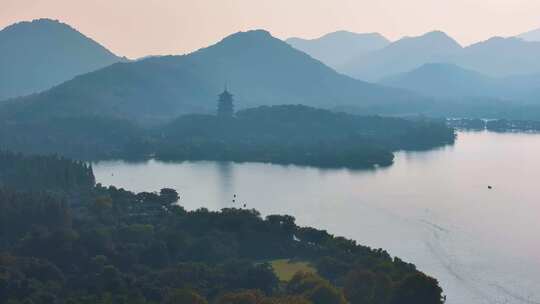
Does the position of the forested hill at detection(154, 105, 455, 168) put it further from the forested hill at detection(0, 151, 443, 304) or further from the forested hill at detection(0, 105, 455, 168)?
the forested hill at detection(0, 151, 443, 304)

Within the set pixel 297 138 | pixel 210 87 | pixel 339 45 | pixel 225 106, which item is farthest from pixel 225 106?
pixel 339 45

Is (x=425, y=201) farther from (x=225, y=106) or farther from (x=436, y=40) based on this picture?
(x=436, y=40)

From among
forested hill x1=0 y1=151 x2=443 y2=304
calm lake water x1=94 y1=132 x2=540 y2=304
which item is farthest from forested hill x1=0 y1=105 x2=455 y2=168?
forested hill x1=0 y1=151 x2=443 y2=304

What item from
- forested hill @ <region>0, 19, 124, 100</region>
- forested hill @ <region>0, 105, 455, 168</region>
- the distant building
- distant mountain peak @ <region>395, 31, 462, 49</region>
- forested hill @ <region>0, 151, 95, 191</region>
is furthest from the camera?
distant mountain peak @ <region>395, 31, 462, 49</region>

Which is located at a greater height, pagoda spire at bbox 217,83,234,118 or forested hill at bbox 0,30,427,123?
forested hill at bbox 0,30,427,123

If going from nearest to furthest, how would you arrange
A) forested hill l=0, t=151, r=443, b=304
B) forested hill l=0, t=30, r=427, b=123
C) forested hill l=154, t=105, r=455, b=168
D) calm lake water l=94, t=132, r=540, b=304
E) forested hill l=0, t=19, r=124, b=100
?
forested hill l=0, t=151, r=443, b=304
calm lake water l=94, t=132, r=540, b=304
forested hill l=154, t=105, r=455, b=168
forested hill l=0, t=30, r=427, b=123
forested hill l=0, t=19, r=124, b=100

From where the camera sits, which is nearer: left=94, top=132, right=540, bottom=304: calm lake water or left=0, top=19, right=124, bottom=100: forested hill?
left=94, top=132, right=540, bottom=304: calm lake water

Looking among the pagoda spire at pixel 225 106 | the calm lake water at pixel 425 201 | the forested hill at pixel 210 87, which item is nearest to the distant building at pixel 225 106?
the pagoda spire at pixel 225 106
